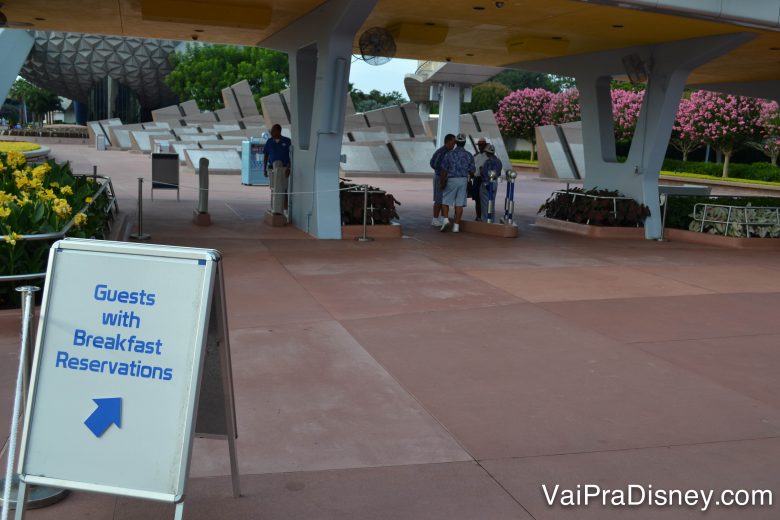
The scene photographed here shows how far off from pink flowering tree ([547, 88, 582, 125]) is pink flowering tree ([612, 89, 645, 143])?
388cm

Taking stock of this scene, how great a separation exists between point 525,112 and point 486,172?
34.7m

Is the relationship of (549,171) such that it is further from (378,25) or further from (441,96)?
(378,25)

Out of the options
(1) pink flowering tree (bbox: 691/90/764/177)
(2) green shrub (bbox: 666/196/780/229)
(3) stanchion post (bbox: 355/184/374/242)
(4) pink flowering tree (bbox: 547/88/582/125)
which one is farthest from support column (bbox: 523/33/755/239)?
(4) pink flowering tree (bbox: 547/88/582/125)

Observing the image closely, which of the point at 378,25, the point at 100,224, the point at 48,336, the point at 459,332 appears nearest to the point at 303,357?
the point at 459,332

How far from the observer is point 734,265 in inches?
501

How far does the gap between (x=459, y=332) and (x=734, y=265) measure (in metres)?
6.91

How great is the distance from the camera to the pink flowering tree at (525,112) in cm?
4841

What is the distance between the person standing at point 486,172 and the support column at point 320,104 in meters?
3.07

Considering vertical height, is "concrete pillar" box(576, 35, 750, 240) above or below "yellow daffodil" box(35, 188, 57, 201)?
above

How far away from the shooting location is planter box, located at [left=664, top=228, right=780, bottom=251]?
14.9 m

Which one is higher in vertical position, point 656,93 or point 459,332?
point 656,93

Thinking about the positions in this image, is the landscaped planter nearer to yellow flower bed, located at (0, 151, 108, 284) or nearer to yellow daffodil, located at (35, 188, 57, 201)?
yellow flower bed, located at (0, 151, 108, 284)

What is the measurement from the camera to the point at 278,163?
1523 centimetres

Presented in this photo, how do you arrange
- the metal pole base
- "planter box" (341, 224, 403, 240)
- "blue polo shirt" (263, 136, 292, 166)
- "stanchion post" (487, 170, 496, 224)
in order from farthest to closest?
"blue polo shirt" (263, 136, 292, 166)
"stanchion post" (487, 170, 496, 224)
"planter box" (341, 224, 403, 240)
the metal pole base
